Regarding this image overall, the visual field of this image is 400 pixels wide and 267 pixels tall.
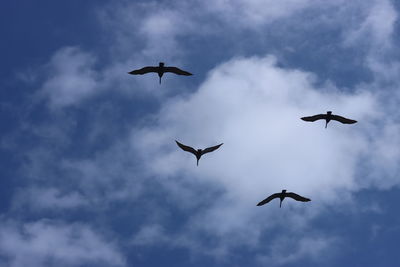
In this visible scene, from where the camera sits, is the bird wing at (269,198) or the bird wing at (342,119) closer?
the bird wing at (342,119)

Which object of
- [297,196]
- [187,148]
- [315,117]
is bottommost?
[297,196]

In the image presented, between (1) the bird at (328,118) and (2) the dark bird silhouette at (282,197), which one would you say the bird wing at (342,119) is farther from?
(2) the dark bird silhouette at (282,197)

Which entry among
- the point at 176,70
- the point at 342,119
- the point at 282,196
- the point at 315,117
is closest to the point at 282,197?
the point at 282,196

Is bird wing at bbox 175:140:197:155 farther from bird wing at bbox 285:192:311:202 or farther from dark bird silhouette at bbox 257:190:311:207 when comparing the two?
bird wing at bbox 285:192:311:202

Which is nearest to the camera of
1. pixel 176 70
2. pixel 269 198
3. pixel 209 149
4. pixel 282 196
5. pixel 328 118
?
pixel 176 70

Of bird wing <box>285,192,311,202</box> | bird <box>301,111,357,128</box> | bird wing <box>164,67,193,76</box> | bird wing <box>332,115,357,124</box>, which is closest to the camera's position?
bird wing <box>164,67,193,76</box>

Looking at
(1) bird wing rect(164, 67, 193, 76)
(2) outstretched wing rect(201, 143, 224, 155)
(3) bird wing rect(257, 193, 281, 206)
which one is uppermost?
(1) bird wing rect(164, 67, 193, 76)

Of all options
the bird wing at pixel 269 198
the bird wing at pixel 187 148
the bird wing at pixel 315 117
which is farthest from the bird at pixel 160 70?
the bird wing at pixel 269 198

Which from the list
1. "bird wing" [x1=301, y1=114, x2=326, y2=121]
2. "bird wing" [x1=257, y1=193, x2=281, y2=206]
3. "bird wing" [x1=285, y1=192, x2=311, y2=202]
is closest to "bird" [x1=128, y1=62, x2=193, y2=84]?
"bird wing" [x1=301, y1=114, x2=326, y2=121]

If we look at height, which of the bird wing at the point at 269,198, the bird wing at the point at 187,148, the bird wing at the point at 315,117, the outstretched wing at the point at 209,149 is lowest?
the bird wing at the point at 269,198

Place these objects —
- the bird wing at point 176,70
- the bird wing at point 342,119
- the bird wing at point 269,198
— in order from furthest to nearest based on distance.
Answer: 1. the bird wing at point 269,198
2. the bird wing at point 342,119
3. the bird wing at point 176,70

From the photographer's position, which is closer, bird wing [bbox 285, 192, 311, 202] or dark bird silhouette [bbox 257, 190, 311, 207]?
dark bird silhouette [bbox 257, 190, 311, 207]

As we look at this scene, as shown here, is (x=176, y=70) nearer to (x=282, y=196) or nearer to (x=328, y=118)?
(x=328, y=118)

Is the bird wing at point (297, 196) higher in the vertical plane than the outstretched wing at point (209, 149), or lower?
lower
